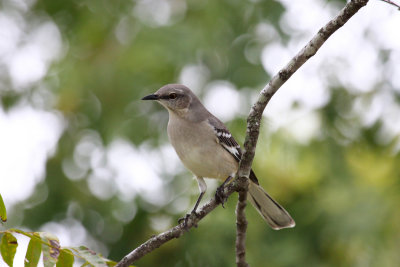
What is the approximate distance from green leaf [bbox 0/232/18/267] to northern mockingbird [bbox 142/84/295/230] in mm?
2211

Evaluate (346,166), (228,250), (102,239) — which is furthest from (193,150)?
(102,239)

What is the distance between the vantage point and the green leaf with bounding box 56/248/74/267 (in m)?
3.37

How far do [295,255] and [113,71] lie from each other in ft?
11.6

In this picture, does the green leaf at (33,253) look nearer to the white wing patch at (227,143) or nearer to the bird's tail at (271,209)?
the white wing patch at (227,143)

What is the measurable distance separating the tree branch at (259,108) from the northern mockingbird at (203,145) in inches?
35.8

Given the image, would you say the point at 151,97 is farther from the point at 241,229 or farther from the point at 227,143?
the point at 241,229

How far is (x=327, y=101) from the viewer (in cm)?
756

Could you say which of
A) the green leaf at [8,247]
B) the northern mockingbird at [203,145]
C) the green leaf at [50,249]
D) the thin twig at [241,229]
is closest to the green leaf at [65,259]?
the green leaf at [50,249]

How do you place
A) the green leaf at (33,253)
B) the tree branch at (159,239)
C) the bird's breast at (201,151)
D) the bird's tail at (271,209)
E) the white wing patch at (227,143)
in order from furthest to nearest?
the bird's tail at (271,209) → the white wing patch at (227,143) → the bird's breast at (201,151) → the tree branch at (159,239) → the green leaf at (33,253)

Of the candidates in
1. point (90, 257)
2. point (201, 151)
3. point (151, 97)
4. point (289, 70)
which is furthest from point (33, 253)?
point (151, 97)

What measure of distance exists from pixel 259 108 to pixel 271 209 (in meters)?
2.31

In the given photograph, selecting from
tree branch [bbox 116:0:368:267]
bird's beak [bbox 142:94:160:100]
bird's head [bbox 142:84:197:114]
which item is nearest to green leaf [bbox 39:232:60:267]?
tree branch [bbox 116:0:368:267]

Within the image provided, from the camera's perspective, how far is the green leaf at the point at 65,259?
3.37 metres

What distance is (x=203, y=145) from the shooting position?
5305 mm
